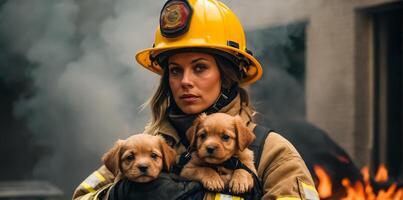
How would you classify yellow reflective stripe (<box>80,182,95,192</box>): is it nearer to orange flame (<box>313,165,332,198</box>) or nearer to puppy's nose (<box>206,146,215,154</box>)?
puppy's nose (<box>206,146,215,154</box>)

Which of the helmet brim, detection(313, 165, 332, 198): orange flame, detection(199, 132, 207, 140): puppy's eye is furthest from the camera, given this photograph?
detection(313, 165, 332, 198): orange flame

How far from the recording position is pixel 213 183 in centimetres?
292

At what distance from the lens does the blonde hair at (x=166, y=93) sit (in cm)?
341

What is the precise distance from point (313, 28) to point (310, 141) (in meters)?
2.31

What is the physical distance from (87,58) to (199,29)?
607cm

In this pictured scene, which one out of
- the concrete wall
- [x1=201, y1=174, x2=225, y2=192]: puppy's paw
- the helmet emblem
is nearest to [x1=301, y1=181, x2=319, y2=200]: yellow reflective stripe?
[x1=201, y1=174, x2=225, y2=192]: puppy's paw

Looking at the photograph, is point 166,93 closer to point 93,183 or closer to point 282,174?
point 93,183

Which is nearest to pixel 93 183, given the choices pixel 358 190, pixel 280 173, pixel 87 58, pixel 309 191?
pixel 280 173

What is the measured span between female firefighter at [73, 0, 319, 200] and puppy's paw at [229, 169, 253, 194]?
0.60 ft

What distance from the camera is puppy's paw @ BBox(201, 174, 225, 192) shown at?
2908mm

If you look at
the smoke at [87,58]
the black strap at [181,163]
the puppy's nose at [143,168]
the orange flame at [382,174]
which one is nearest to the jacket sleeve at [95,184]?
the black strap at [181,163]

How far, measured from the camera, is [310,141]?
7.75 metres

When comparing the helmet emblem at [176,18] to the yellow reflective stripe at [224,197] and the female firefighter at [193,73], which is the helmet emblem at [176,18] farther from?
the yellow reflective stripe at [224,197]

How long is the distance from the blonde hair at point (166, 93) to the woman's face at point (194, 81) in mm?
66
